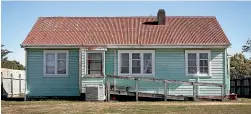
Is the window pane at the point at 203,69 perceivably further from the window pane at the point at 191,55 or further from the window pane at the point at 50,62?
the window pane at the point at 50,62

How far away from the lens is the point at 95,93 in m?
23.4

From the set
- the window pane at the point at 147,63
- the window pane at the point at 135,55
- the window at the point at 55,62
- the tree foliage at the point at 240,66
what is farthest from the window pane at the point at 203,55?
the tree foliage at the point at 240,66

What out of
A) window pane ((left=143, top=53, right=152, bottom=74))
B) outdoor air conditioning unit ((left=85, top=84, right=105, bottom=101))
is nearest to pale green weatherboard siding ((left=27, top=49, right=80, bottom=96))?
outdoor air conditioning unit ((left=85, top=84, right=105, bottom=101))

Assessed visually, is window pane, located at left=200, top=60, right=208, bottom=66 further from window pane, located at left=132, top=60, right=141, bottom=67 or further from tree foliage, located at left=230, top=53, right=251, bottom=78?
tree foliage, located at left=230, top=53, right=251, bottom=78

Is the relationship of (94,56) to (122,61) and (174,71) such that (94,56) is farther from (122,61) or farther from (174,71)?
(174,71)

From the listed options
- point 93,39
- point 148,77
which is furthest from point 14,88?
point 148,77

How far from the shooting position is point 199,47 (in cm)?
2484

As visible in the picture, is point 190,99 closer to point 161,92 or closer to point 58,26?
point 161,92

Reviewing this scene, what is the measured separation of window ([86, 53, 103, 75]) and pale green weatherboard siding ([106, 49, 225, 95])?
49 centimetres

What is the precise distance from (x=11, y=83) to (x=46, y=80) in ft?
18.5

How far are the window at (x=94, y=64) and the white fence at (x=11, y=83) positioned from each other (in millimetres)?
7076

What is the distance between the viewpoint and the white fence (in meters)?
29.1

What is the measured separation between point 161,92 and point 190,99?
6.19 feet

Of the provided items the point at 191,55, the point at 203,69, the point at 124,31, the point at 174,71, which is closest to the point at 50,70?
the point at 124,31
